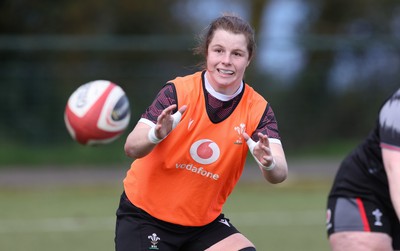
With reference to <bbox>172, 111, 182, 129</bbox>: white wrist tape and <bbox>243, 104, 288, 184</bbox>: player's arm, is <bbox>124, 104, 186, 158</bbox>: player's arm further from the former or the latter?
<bbox>243, 104, 288, 184</bbox>: player's arm

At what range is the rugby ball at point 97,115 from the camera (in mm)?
5785

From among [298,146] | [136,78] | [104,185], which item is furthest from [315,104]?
[104,185]

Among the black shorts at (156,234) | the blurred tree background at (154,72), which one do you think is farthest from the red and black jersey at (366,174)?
the blurred tree background at (154,72)

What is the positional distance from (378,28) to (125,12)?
5.63 meters

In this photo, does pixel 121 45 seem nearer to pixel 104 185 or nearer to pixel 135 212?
pixel 104 185

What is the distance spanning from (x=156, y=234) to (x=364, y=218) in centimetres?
119

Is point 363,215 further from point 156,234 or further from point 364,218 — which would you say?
point 156,234

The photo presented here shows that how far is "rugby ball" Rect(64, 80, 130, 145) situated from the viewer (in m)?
5.79

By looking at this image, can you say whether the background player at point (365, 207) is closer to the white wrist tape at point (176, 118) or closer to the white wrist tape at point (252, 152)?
the white wrist tape at point (252, 152)

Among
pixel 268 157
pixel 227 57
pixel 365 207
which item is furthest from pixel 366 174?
pixel 227 57

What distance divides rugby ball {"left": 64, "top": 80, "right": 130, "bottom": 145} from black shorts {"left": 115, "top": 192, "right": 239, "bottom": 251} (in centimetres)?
107

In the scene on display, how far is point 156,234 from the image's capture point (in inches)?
185

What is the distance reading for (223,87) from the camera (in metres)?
4.64

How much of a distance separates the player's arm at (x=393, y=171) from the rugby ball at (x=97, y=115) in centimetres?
209
